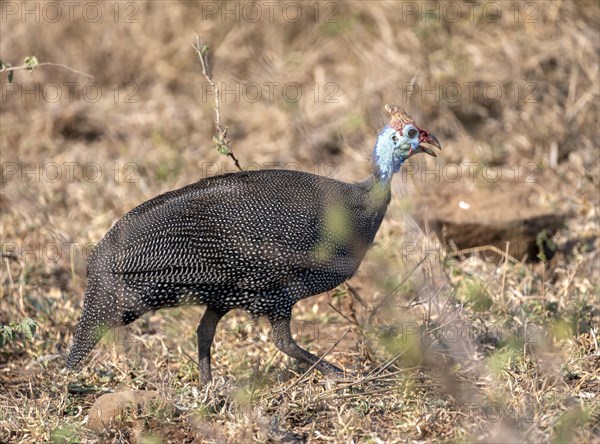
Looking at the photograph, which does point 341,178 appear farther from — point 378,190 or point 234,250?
point 234,250

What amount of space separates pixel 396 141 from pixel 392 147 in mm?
32

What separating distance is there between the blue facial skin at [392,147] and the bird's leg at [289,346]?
31.2 inches

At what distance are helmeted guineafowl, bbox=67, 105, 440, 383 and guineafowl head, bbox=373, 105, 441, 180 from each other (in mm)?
13

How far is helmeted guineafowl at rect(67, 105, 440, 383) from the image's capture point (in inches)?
161

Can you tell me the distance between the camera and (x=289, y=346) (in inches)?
173

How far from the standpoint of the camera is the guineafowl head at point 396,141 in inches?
Result: 174

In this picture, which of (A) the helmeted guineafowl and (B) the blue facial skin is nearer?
(A) the helmeted guineafowl
